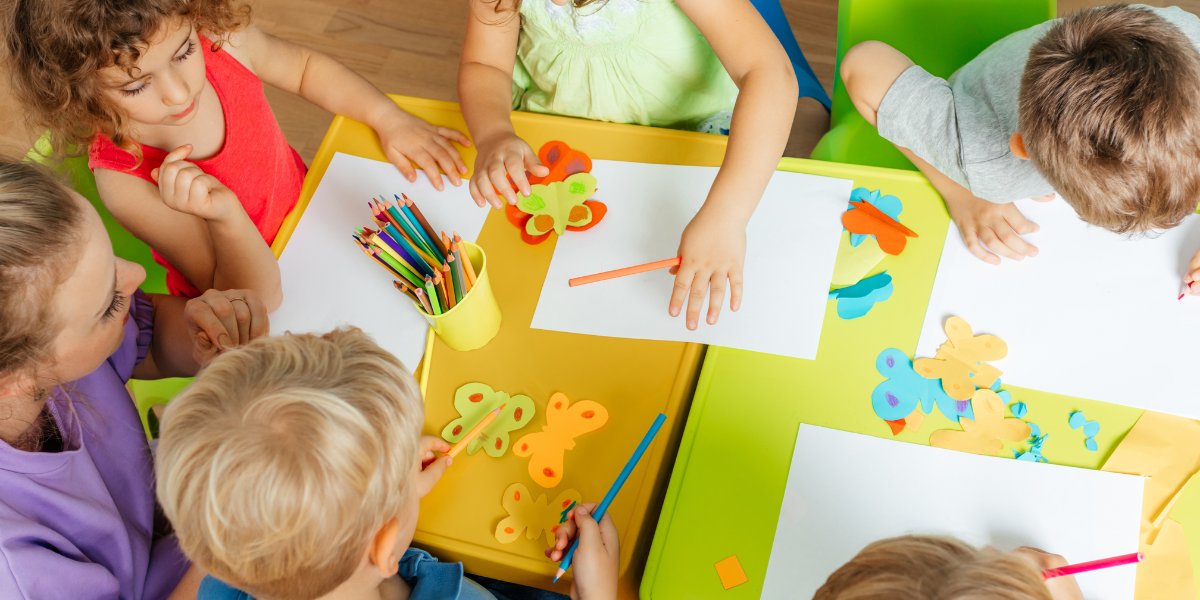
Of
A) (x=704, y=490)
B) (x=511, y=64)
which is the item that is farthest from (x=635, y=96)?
(x=704, y=490)

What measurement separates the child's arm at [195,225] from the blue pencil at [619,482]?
1.43 feet

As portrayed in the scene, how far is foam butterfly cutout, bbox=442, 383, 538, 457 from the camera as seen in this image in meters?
0.67

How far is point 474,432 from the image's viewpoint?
651mm

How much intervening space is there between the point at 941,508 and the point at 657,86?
65cm

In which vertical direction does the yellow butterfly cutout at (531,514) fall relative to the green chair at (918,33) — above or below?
below

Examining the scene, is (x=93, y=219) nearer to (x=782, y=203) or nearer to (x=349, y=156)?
(x=349, y=156)

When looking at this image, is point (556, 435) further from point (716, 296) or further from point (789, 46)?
point (789, 46)

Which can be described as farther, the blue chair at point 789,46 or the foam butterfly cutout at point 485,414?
the blue chair at point 789,46

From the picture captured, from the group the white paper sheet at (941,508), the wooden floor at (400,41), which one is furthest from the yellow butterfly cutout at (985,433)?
the wooden floor at (400,41)

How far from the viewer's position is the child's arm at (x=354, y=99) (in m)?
0.86

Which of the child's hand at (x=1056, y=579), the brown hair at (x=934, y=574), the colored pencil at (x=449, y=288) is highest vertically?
the colored pencil at (x=449, y=288)

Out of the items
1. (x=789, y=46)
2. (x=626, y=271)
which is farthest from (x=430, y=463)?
(x=789, y=46)

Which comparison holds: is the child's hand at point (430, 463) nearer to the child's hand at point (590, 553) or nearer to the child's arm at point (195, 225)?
the child's hand at point (590, 553)

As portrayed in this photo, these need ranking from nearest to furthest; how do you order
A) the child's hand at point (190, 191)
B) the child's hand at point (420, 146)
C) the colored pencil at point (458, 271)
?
1. the colored pencil at point (458, 271)
2. the child's hand at point (190, 191)
3. the child's hand at point (420, 146)
